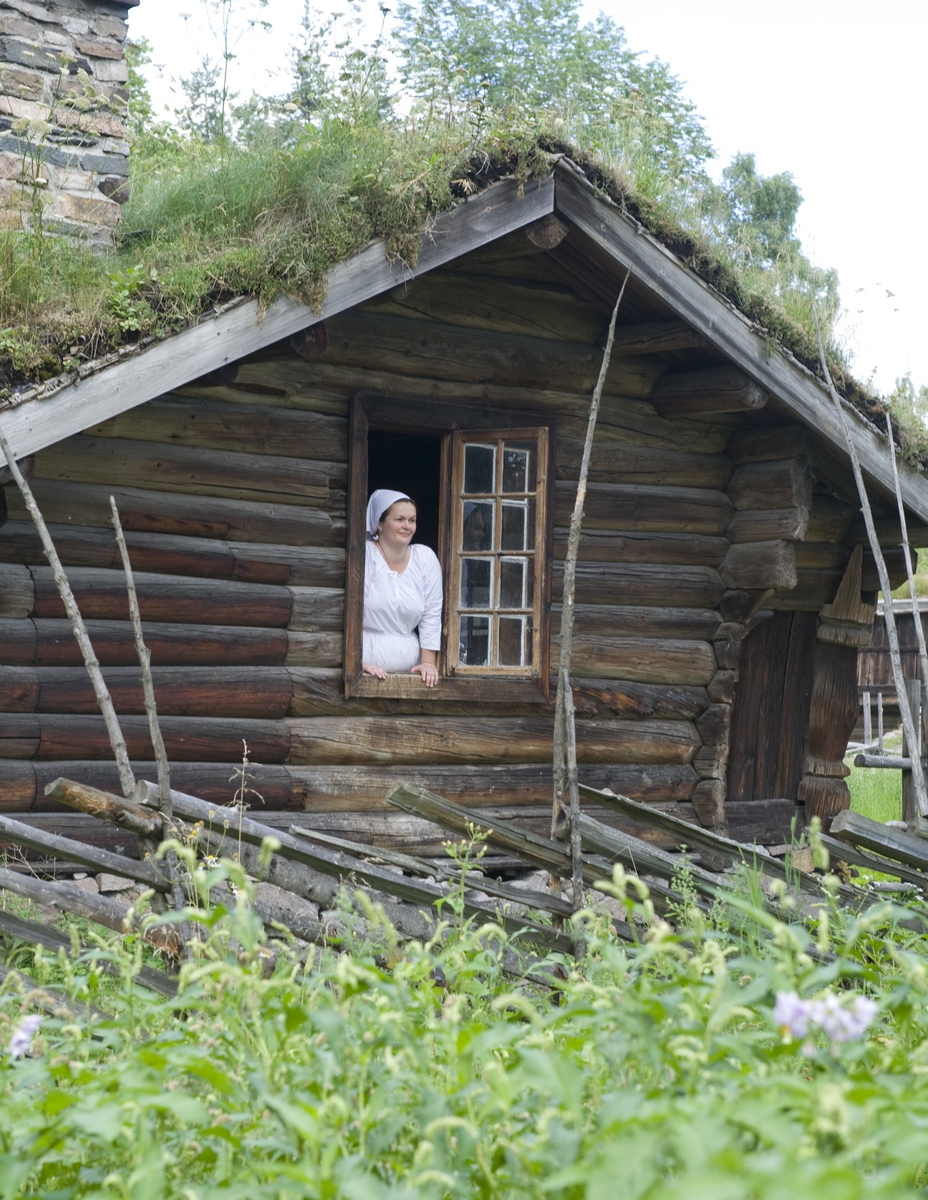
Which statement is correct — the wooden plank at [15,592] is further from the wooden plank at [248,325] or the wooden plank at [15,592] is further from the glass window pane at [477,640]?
the glass window pane at [477,640]

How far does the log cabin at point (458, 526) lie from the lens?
18.9 ft

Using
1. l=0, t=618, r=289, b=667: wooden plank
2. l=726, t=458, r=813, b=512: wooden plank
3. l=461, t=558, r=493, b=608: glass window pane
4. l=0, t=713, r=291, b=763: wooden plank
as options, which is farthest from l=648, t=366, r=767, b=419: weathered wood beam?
l=0, t=713, r=291, b=763: wooden plank

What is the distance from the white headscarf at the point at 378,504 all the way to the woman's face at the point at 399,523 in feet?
0.17

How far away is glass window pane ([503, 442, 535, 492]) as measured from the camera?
6.97 metres

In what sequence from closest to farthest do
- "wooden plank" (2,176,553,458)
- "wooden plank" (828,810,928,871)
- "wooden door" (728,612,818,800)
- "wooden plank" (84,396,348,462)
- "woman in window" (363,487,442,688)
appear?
"wooden plank" (828,810,928,871)
"wooden plank" (2,176,553,458)
"wooden plank" (84,396,348,462)
"woman in window" (363,487,442,688)
"wooden door" (728,612,818,800)

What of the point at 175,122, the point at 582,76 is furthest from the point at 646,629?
the point at 582,76

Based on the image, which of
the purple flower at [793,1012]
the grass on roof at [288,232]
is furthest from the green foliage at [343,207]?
the purple flower at [793,1012]

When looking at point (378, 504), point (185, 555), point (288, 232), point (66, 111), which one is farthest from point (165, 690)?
point (66, 111)

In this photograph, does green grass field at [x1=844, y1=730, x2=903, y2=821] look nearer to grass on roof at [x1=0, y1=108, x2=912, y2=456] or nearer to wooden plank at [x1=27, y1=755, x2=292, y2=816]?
grass on roof at [x1=0, y1=108, x2=912, y2=456]

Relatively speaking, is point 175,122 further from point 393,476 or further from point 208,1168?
point 208,1168

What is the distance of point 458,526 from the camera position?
6.94m

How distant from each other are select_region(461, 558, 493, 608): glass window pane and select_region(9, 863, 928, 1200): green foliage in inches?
186

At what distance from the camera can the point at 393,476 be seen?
10.4 metres

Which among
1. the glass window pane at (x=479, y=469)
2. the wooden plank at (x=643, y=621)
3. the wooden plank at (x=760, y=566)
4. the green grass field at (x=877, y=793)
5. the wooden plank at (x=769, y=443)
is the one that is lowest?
the green grass field at (x=877, y=793)
